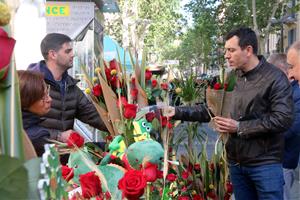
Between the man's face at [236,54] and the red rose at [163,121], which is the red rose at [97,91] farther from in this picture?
the man's face at [236,54]

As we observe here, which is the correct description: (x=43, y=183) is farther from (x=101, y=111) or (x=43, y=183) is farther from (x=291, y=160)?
(x=291, y=160)

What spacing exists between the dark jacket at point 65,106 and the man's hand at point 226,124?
787 millimetres

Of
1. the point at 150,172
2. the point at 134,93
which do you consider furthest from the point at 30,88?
the point at 134,93

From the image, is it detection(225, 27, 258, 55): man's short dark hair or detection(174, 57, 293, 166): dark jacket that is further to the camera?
detection(225, 27, 258, 55): man's short dark hair

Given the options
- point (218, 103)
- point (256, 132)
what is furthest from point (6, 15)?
point (218, 103)

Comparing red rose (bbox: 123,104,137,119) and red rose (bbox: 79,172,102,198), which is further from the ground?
red rose (bbox: 123,104,137,119)

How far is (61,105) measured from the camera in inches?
142

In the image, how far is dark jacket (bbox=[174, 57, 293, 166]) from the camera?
9.88 ft

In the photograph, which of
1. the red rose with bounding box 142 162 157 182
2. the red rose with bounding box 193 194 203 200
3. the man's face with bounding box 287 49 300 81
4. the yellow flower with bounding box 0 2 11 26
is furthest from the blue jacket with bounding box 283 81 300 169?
the yellow flower with bounding box 0 2 11 26

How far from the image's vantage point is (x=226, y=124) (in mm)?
3107

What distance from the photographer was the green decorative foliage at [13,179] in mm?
688

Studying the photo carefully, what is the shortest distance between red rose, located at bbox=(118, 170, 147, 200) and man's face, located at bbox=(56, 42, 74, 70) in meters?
2.24

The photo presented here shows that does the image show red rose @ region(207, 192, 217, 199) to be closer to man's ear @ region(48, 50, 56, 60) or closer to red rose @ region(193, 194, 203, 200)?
red rose @ region(193, 194, 203, 200)

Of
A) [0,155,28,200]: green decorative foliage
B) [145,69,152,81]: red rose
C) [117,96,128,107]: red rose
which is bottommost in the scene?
[117,96,128,107]: red rose
